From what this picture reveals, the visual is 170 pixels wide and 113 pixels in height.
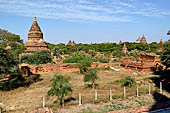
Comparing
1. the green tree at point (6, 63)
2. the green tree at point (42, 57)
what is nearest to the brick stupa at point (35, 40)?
the green tree at point (42, 57)

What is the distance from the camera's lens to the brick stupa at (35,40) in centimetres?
3012

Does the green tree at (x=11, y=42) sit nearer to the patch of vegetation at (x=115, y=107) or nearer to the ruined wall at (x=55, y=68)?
the ruined wall at (x=55, y=68)

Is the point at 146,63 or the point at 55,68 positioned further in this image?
the point at 55,68

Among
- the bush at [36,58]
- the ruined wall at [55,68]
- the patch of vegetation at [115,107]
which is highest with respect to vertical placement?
the bush at [36,58]

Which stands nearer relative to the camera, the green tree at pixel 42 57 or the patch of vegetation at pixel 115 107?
the patch of vegetation at pixel 115 107

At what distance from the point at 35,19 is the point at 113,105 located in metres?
26.7

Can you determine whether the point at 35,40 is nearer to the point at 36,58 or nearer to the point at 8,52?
the point at 36,58

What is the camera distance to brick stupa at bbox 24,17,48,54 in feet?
98.8

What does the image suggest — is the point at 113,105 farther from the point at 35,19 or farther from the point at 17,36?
the point at 35,19

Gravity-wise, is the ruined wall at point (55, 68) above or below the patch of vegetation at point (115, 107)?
above

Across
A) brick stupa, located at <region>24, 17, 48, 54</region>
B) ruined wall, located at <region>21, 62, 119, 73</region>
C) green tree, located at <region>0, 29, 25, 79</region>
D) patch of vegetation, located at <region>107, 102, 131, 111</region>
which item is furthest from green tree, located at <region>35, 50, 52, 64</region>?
patch of vegetation, located at <region>107, 102, 131, 111</region>

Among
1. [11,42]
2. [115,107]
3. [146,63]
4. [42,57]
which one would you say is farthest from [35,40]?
[115,107]

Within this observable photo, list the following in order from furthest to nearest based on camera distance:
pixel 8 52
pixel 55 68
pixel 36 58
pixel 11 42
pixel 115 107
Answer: pixel 36 58, pixel 55 68, pixel 11 42, pixel 8 52, pixel 115 107

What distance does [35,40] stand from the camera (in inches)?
1216
